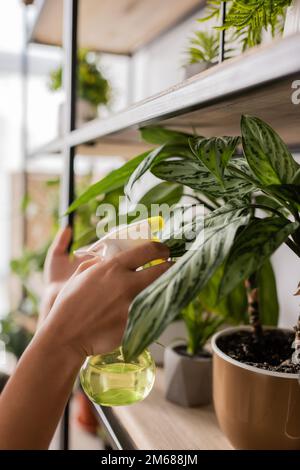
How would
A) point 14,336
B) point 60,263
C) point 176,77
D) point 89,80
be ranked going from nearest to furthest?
1. point 60,263
2. point 176,77
3. point 89,80
4. point 14,336

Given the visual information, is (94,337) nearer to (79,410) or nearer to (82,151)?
(82,151)

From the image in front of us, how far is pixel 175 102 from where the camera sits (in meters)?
0.43

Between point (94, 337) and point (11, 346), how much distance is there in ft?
4.77

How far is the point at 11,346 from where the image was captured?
67.4 inches

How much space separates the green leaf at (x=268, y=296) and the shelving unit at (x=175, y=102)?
19 cm

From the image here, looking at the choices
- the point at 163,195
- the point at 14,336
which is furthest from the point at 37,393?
the point at 14,336

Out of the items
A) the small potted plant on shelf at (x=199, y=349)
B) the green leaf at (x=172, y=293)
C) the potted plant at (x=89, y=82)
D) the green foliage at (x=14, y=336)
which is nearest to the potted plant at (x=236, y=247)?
the green leaf at (x=172, y=293)

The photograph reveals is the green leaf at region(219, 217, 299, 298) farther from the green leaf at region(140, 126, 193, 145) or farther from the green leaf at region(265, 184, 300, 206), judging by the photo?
the green leaf at region(140, 126, 193, 145)

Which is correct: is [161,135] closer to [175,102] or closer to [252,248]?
[175,102]

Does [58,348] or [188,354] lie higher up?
[58,348]

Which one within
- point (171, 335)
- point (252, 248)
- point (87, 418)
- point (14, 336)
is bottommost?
point (87, 418)

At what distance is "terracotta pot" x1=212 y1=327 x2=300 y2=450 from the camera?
0.47 m

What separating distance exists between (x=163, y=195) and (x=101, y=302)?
29 centimetres

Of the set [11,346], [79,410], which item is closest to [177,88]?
[79,410]
